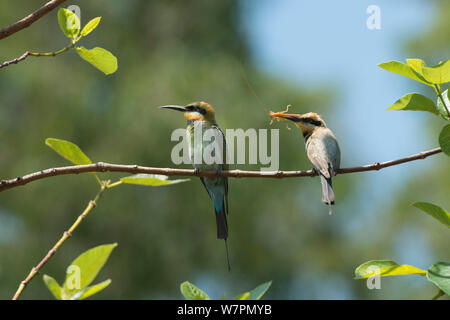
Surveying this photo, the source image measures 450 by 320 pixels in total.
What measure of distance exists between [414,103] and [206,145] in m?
1.99

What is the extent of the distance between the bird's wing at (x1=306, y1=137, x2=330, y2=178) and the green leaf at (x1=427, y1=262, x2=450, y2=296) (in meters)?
1.45

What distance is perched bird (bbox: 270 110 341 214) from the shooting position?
2.39m

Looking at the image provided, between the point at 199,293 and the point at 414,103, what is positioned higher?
the point at 414,103

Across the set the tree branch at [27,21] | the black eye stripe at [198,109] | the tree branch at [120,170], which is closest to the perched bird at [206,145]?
the black eye stripe at [198,109]

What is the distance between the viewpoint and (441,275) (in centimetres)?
97

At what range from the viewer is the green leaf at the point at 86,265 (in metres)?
0.93

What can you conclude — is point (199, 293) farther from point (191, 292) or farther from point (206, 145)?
point (206, 145)

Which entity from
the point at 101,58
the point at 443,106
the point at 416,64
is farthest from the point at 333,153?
the point at 101,58

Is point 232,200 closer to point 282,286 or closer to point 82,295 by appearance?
point 282,286

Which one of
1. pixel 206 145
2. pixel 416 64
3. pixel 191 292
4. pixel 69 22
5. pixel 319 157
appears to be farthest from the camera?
pixel 206 145

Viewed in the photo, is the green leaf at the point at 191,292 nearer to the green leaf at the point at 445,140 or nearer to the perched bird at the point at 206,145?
the green leaf at the point at 445,140

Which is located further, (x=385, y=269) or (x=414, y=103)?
(x=414, y=103)

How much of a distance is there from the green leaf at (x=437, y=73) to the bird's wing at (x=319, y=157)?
1323mm
